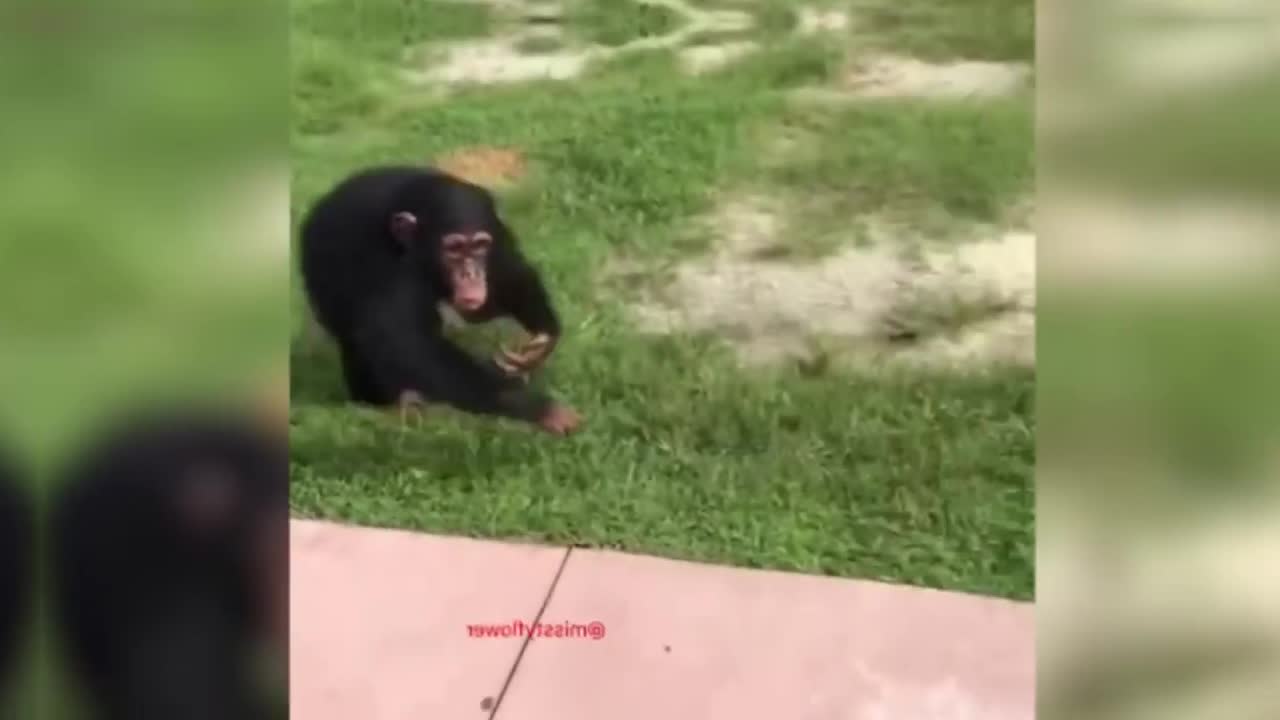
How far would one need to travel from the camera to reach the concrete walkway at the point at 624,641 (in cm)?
57

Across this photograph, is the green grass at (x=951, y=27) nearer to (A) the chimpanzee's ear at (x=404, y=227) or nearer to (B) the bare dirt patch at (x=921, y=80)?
(B) the bare dirt patch at (x=921, y=80)

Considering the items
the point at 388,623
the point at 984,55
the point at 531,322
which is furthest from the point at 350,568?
the point at 984,55

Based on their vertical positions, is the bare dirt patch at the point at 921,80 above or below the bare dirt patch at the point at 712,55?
below

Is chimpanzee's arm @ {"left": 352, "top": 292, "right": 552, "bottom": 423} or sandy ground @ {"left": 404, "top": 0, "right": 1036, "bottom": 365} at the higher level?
sandy ground @ {"left": 404, "top": 0, "right": 1036, "bottom": 365}

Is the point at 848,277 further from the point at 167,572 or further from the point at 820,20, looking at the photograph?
the point at 167,572

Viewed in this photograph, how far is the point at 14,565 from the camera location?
56 cm

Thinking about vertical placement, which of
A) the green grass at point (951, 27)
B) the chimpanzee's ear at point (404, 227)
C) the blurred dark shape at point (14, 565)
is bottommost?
the blurred dark shape at point (14, 565)

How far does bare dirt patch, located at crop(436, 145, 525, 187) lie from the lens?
0.61 meters

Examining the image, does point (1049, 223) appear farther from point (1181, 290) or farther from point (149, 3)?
point (149, 3)

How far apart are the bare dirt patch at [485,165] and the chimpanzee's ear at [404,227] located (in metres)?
0.03

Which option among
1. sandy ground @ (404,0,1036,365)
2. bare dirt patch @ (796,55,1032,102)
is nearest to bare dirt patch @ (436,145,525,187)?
sandy ground @ (404,0,1036,365)

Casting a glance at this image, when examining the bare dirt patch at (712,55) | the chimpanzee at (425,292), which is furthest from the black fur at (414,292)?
the bare dirt patch at (712,55)

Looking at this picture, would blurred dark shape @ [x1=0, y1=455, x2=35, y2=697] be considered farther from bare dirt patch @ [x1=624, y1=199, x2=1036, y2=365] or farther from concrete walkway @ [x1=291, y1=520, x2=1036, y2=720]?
bare dirt patch @ [x1=624, y1=199, x2=1036, y2=365]

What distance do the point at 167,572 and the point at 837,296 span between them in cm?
31
